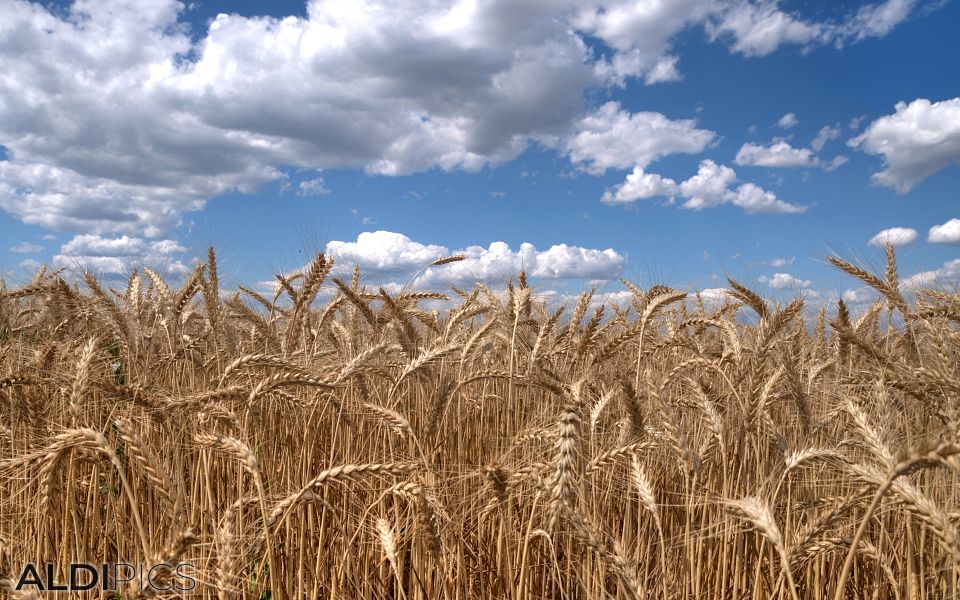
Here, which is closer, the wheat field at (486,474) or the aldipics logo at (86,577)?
the wheat field at (486,474)

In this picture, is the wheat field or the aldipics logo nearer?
the wheat field

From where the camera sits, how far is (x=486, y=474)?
2221mm

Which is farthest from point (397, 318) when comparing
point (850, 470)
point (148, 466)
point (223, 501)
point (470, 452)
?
point (850, 470)

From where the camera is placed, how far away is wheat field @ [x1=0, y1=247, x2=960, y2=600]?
6.46ft

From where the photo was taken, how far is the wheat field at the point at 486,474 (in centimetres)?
197

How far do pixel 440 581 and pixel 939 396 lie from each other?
93.6 inches

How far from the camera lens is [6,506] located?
3.03m

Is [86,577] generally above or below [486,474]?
below

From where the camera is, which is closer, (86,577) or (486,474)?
(486,474)

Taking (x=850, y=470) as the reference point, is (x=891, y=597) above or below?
below

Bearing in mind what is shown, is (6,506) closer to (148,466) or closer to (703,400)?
(148,466)

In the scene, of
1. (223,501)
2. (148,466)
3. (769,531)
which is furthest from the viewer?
(223,501)

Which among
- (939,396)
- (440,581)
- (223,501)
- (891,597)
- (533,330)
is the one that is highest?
(533,330)

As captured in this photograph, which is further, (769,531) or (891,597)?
(891,597)
